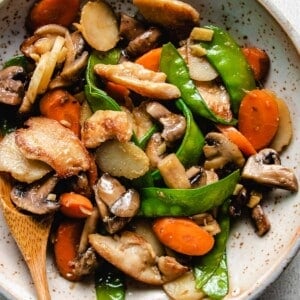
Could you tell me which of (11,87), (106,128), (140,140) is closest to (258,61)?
(140,140)

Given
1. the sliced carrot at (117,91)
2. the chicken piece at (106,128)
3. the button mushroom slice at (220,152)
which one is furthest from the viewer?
the sliced carrot at (117,91)

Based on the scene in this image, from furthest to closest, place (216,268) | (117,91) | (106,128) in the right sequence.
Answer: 1. (117,91)
2. (216,268)
3. (106,128)

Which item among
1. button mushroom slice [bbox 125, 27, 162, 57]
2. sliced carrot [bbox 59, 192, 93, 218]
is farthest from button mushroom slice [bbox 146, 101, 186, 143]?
sliced carrot [bbox 59, 192, 93, 218]

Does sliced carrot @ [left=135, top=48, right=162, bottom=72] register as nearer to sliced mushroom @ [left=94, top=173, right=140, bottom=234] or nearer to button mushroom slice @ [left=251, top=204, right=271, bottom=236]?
sliced mushroom @ [left=94, top=173, right=140, bottom=234]

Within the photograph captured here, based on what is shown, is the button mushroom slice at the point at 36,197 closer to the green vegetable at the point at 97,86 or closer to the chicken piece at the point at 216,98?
the green vegetable at the point at 97,86

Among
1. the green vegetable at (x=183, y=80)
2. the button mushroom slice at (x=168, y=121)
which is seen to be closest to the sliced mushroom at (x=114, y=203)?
the button mushroom slice at (x=168, y=121)

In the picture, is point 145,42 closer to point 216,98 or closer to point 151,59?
point 151,59
